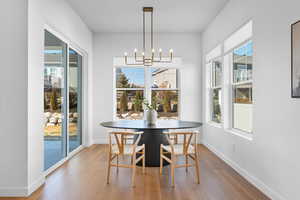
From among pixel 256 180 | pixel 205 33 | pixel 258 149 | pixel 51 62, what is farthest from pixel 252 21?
pixel 51 62

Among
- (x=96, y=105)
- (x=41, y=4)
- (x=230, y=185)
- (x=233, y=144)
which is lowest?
(x=230, y=185)

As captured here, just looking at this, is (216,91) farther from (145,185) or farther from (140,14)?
(145,185)

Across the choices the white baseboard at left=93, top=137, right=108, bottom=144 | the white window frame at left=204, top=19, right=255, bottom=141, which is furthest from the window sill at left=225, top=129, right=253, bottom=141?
the white baseboard at left=93, top=137, right=108, bottom=144

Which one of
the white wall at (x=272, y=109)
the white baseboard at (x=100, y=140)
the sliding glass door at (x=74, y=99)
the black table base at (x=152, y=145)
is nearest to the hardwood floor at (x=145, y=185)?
the black table base at (x=152, y=145)

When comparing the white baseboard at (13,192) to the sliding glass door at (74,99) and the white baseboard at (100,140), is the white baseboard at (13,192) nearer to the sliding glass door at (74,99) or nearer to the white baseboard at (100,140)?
the sliding glass door at (74,99)

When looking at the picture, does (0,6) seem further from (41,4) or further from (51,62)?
(51,62)

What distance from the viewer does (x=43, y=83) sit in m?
3.36

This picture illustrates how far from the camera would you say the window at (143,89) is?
21.2 feet

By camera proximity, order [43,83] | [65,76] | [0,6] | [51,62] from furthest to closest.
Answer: [65,76]
[51,62]
[43,83]
[0,6]

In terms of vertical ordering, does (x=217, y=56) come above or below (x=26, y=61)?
above

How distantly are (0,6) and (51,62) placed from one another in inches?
43.5

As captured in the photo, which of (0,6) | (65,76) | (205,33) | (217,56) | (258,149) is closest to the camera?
(0,6)

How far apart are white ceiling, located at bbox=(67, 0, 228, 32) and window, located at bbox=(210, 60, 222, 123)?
106cm

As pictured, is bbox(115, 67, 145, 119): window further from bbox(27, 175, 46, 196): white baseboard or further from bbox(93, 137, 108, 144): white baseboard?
bbox(27, 175, 46, 196): white baseboard
